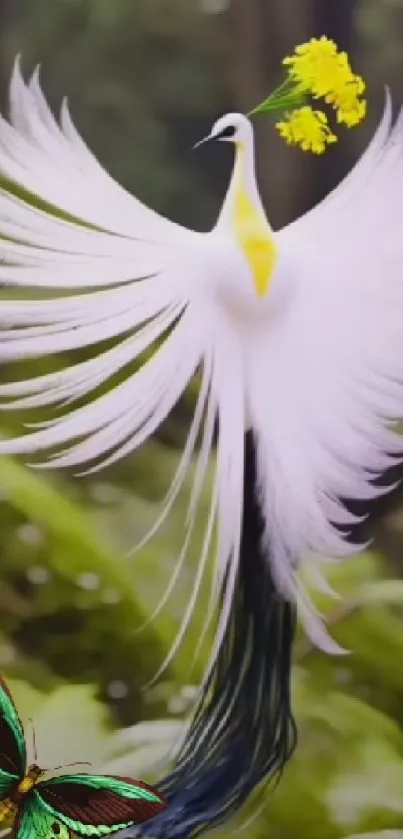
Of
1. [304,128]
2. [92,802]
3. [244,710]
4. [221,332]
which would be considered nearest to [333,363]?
[221,332]

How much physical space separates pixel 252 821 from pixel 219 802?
4 centimetres

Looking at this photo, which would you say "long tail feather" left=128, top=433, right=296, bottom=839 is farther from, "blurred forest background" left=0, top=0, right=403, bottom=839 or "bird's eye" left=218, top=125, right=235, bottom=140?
"bird's eye" left=218, top=125, right=235, bottom=140

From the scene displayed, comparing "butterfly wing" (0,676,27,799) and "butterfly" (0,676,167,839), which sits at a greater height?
"butterfly wing" (0,676,27,799)

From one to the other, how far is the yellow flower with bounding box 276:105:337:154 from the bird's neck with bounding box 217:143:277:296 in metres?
0.04

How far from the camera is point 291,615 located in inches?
36.1

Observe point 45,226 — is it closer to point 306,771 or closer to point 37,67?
point 37,67

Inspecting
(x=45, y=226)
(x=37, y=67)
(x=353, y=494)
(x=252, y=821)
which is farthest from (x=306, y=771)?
(x=37, y=67)

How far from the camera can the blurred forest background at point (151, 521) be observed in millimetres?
883

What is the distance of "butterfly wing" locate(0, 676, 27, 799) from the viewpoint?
852 mm

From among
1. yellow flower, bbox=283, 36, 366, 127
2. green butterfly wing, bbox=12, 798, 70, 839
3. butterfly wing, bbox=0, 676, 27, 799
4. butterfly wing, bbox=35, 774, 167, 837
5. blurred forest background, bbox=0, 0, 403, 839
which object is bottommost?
green butterfly wing, bbox=12, 798, 70, 839

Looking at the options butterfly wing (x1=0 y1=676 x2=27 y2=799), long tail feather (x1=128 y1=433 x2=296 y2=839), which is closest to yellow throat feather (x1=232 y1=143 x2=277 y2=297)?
long tail feather (x1=128 y1=433 x2=296 y2=839)

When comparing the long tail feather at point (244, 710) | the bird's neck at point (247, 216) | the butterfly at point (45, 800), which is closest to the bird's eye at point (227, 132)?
the bird's neck at point (247, 216)

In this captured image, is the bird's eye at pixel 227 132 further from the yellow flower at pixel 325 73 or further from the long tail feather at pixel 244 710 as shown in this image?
the long tail feather at pixel 244 710

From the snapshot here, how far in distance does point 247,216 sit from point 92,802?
0.60m
